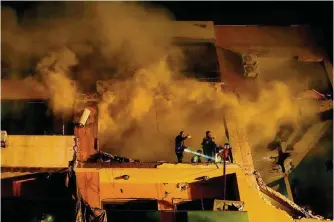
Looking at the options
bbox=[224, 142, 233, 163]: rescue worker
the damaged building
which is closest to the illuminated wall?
the damaged building

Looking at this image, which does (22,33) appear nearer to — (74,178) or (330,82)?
(74,178)

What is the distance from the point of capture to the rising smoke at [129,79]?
61.6ft

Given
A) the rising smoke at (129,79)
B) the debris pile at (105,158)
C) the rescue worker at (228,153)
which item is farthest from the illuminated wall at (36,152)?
the rescue worker at (228,153)

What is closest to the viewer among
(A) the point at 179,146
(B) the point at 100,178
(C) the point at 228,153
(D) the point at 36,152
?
(D) the point at 36,152

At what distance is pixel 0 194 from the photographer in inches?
605

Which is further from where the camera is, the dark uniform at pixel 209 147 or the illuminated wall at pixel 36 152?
the dark uniform at pixel 209 147

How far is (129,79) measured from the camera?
2009 centimetres

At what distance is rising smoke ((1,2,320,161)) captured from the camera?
61.6 ft

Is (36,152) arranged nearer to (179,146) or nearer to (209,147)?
(179,146)

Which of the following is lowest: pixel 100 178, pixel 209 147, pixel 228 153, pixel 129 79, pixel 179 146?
pixel 100 178

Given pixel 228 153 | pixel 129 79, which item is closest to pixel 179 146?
pixel 228 153

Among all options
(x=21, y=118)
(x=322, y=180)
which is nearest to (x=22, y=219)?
(x=21, y=118)

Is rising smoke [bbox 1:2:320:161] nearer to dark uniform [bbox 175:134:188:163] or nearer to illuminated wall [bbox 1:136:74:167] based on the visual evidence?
dark uniform [bbox 175:134:188:163]

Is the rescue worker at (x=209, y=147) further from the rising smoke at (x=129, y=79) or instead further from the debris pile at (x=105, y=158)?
the debris pile at (x=105, y=158)
